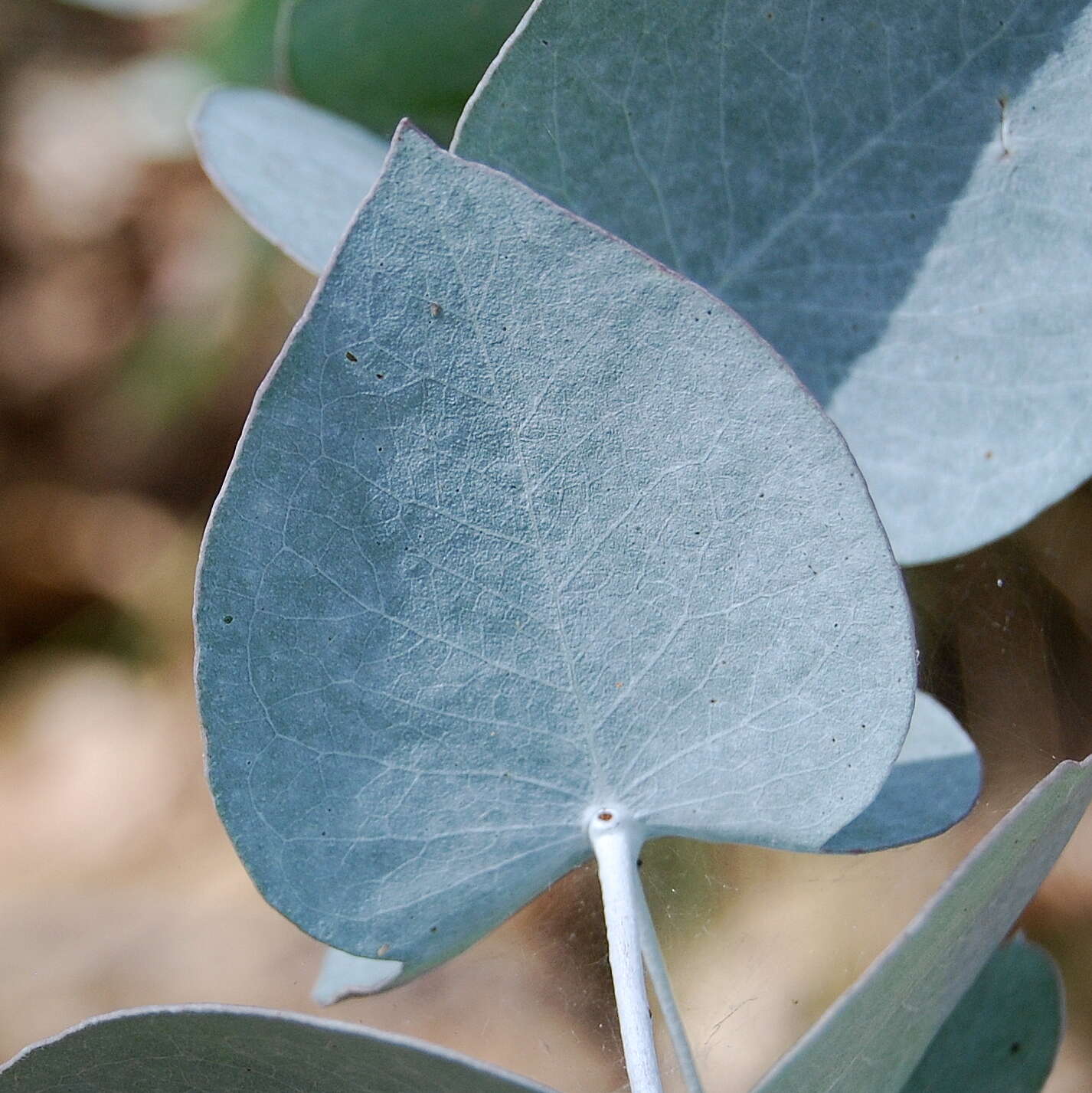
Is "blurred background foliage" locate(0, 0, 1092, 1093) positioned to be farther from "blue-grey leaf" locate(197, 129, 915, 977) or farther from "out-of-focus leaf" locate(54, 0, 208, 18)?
"blue-grey leaf" locate(197, 129, 915, 977)

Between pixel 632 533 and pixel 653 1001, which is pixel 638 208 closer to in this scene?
pixel 632 533

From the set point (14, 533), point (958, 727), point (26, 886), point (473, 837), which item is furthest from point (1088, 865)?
point (14, 533)

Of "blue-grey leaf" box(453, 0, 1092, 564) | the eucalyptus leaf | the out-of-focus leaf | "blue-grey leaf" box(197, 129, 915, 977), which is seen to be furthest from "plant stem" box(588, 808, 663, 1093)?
the out-of-focus leaf

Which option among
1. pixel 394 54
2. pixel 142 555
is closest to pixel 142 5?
pixel 394 54

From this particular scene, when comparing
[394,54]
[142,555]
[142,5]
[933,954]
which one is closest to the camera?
[933,954]

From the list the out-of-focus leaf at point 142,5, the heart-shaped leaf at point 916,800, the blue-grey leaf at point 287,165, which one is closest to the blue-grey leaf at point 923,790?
the heart-shaped leaf at point 916,800

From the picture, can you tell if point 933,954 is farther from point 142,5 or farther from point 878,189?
point 142,5
